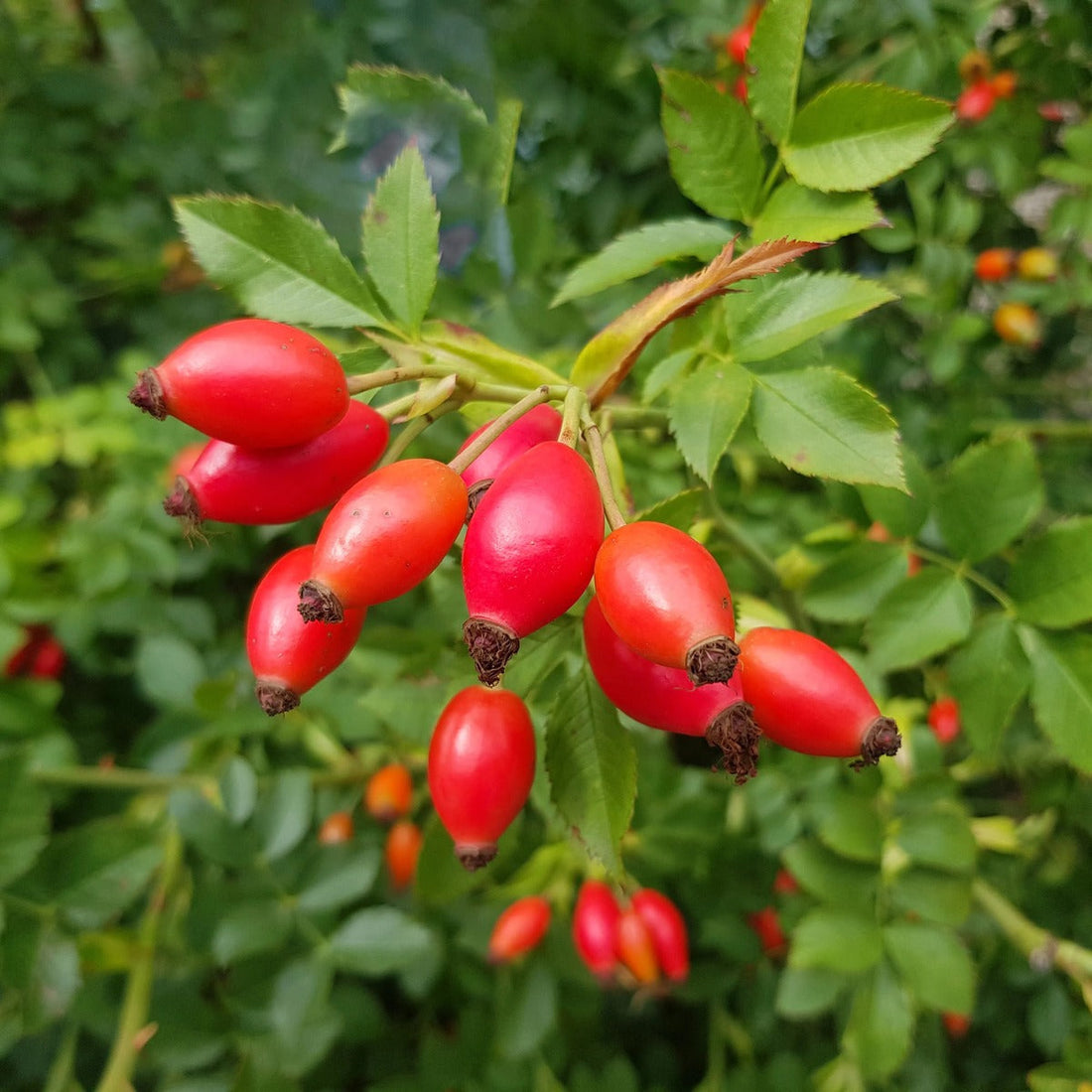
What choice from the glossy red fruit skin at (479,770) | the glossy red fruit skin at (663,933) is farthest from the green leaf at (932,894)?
the glossy red fruit skin at (479,770)

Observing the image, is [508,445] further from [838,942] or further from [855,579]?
[838,942]

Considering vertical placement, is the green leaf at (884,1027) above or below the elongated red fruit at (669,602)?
below

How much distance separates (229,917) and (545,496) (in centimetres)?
97

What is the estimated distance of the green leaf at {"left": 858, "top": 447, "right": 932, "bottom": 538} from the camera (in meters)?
1.07

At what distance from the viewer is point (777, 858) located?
1577 millimetres

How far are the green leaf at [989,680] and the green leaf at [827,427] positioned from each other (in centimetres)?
42

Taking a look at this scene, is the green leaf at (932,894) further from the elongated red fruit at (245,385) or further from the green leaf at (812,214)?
the elongated red fruit at (245,385)

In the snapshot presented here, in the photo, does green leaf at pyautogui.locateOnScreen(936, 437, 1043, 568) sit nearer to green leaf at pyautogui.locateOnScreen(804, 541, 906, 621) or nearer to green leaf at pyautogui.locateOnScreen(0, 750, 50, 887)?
green leaf at pyautogui.locateOnScreen(804, 541, 906, 621)

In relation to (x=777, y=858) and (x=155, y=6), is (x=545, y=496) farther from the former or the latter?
(x=155, y=6)

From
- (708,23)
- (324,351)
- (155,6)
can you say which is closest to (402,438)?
(324,351)

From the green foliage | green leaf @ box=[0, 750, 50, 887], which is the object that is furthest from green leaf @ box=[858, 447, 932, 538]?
green leaf @ box=[0, 750, 50, 887]

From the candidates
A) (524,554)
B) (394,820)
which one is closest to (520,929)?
(394,820)

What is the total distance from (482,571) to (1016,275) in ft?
6.53

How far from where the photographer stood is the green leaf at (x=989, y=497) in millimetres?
1043
